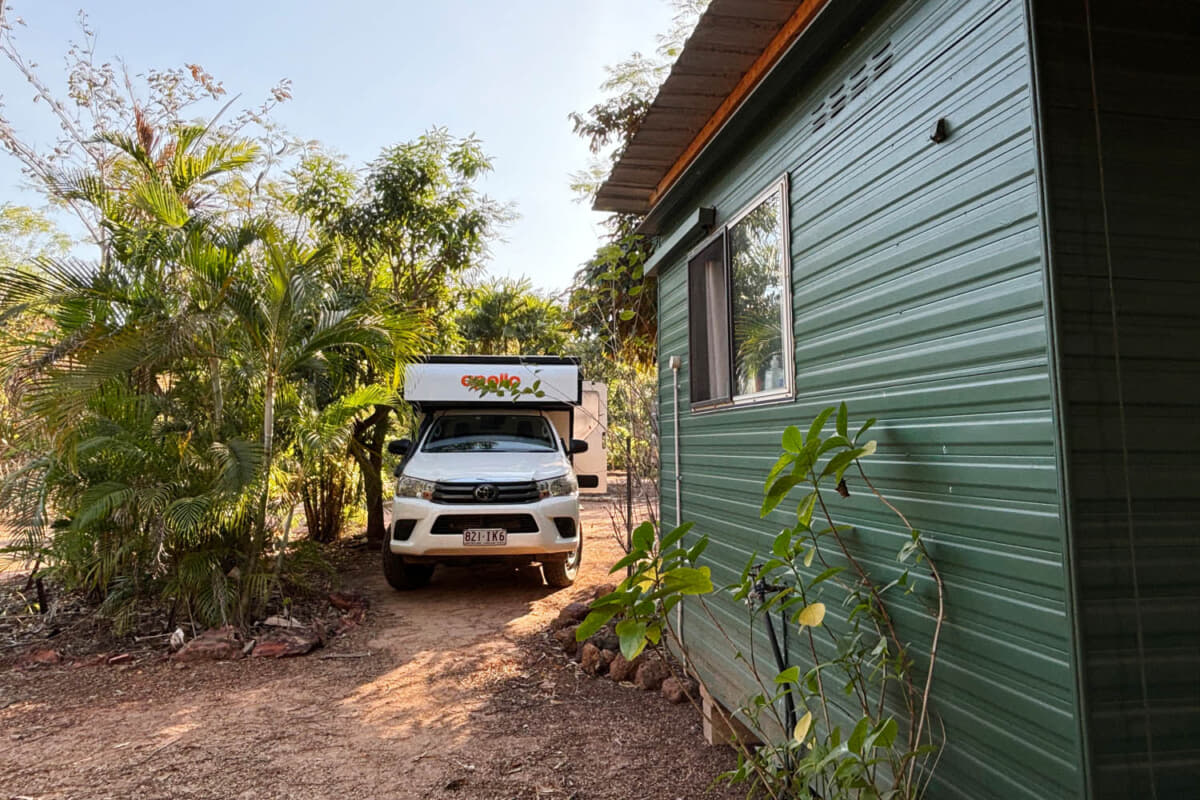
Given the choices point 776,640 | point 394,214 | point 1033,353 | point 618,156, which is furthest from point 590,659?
point 394,214

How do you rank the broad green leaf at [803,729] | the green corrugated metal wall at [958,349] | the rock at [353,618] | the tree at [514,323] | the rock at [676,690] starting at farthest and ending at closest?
the tree at [514,323], the rock at [353,618], the rock at [676,690], the broad green leaf at [803,729], the green corrugated metal wall at [958,349]

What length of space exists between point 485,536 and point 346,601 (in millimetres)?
1486

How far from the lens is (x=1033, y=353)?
180 cm

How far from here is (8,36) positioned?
1262 centimetres

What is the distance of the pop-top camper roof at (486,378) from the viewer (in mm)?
7973

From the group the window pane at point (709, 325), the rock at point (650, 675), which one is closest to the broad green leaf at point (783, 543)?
the window pane at point (709, 325)

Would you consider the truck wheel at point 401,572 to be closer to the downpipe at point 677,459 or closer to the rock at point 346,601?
the rock at point 346,601

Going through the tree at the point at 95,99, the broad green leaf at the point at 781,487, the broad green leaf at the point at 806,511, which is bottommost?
the broad green leaf at the point at 806,511

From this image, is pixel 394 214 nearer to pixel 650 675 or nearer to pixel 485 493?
pixel 485 493

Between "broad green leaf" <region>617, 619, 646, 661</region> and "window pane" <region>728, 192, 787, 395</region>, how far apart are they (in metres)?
1.37

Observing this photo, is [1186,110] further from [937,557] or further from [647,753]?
[647,753]

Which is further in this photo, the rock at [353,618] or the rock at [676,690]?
the rock at [353,618]

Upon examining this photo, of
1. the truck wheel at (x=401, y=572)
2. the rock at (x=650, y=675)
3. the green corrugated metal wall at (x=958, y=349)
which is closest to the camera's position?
the green corrugated metal wall at (x=958, y=349)

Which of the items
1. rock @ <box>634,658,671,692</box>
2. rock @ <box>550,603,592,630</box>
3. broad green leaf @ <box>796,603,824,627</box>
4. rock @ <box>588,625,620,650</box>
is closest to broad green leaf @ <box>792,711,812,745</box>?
broad green leaf @ <box>796,603,824,627</box>
